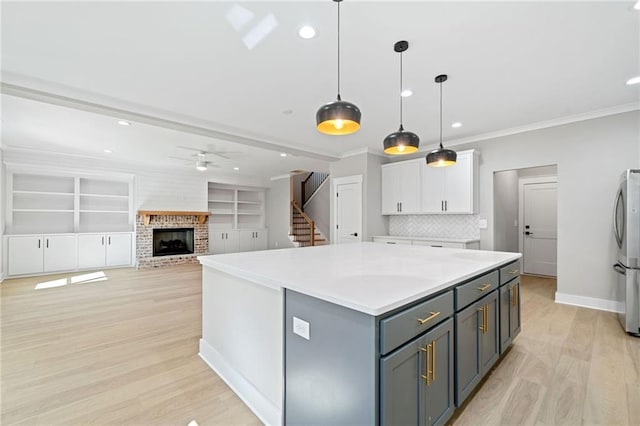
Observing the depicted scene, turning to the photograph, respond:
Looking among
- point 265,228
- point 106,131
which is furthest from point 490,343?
point 265,228

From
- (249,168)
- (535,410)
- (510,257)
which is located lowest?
(535,410)

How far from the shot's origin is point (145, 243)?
7234 mm

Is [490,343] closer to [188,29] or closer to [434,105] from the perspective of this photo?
[434,105]

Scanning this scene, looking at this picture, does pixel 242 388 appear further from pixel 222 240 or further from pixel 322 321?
pixel 222 240

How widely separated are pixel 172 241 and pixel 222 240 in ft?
5.04

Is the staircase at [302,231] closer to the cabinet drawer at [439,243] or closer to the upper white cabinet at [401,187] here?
the upper white cabinet at [401,187]

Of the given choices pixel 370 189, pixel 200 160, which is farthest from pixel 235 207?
pixel 370 189

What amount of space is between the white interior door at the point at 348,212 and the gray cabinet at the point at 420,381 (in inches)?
163

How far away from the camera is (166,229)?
25.6ft

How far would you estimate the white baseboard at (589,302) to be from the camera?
3.71 m

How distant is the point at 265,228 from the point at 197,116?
21.6 ft

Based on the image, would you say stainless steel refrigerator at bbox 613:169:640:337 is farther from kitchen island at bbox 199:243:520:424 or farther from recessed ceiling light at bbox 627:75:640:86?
kitchen island at bbox 199:243:520:424

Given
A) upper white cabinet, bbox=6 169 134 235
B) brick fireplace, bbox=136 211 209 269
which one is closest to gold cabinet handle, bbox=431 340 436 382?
brick fireplace, bbox=136 211 209 269

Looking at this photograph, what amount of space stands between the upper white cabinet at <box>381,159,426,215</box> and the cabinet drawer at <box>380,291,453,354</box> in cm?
398
